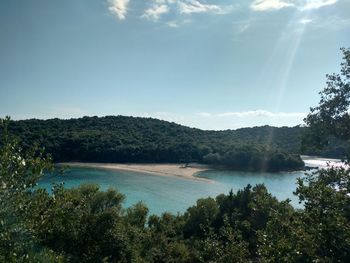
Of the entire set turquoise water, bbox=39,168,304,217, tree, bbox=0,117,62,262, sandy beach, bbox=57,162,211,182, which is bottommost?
turquoise water, bbox=39,168,304,217

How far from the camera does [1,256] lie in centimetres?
775

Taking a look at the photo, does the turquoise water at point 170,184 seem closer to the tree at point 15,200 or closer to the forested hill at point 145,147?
the forested hill at point 145,147

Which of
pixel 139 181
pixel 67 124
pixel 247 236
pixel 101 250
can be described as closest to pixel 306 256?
pixel 101 250

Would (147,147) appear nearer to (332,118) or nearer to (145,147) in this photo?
(145,147)

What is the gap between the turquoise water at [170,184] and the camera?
74000mm

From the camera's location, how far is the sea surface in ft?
242

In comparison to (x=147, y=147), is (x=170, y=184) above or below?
below

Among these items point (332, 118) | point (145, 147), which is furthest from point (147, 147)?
point (332, 118)

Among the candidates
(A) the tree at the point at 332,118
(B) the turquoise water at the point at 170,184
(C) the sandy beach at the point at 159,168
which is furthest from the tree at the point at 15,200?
(C) the sandy beach at the point at 159,168

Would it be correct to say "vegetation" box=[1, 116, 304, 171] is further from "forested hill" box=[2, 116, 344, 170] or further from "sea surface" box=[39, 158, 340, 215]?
"sea surface" box=[39, 158, 340, 215]

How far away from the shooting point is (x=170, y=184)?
9450 cm

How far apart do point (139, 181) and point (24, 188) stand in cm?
8974

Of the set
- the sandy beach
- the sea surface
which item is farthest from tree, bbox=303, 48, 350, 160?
the sandy beach

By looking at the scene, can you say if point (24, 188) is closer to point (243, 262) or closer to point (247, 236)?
point (243, 262)
